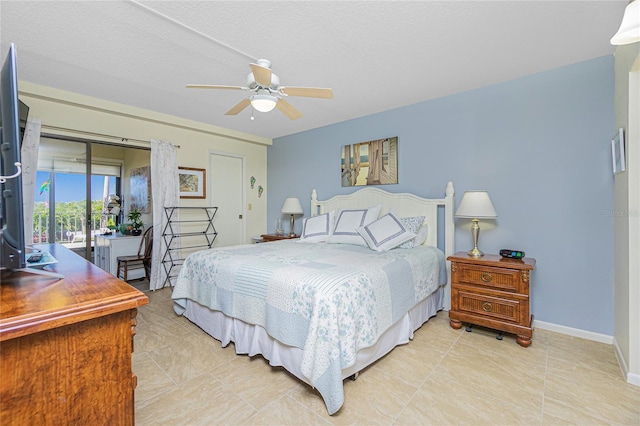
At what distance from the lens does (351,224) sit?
3.50m

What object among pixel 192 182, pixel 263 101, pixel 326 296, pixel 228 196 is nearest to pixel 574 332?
pixel 326 296

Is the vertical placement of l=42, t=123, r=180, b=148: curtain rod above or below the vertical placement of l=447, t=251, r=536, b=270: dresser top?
above

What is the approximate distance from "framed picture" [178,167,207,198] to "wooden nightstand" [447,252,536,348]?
3706 mm

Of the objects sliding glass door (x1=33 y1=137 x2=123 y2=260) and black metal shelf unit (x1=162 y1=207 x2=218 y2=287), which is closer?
sliding glass door (x1=33 y1=137 x2=123 y2=260)

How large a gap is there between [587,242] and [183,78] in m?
3.99

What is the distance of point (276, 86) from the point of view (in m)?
2.15

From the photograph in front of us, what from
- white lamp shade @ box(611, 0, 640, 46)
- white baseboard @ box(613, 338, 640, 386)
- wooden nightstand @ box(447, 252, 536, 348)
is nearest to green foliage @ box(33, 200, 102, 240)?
wooden nightstand @ box(447, 252, 536, 348)

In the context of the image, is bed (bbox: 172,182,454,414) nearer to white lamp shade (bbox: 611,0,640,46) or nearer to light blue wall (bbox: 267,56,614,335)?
light blue wall (bbox: 267,56,614,335)

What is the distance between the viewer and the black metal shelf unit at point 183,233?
414 cm

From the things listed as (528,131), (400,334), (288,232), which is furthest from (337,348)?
(288,232)

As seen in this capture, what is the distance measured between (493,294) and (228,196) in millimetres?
4070

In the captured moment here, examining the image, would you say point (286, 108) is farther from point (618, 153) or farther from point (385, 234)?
point (618, 153)

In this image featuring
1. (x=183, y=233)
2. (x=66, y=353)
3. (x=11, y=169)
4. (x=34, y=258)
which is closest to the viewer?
(x=66, y=353)

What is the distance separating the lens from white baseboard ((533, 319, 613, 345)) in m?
2.43
